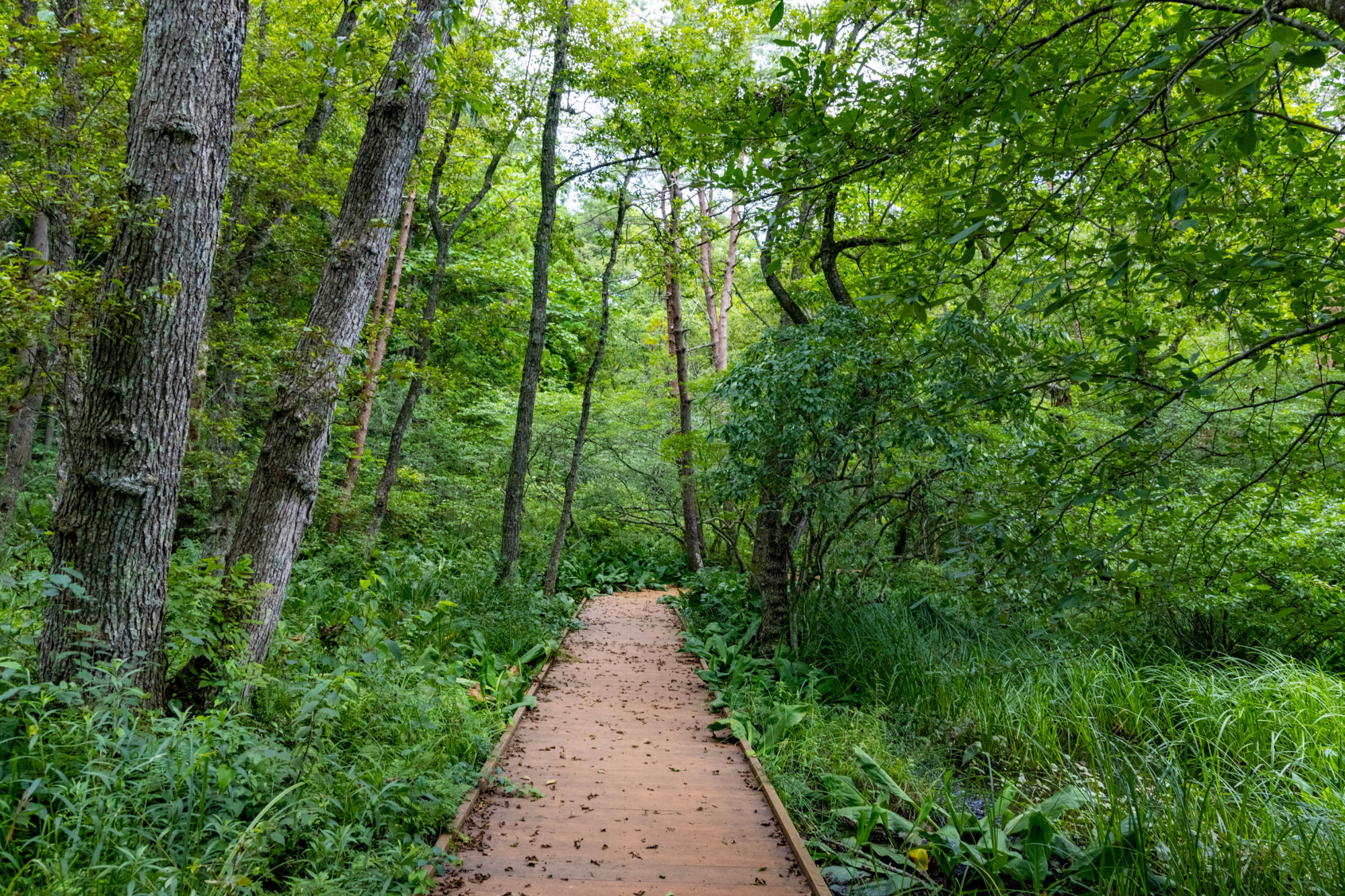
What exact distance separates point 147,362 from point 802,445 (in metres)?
5.18

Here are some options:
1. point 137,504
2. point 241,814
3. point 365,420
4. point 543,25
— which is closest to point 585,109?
point 543,25

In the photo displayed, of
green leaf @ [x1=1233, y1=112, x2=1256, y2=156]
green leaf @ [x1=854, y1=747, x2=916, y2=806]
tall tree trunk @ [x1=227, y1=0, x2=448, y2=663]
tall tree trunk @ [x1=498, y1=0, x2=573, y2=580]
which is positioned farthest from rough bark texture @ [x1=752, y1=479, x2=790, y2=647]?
green leaf @ [x1=1233, y1=112, x2=1256, y2=156]

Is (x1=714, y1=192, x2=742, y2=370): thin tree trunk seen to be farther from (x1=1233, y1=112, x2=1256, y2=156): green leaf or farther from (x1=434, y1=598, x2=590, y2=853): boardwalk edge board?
(x1=1233, y1=112, x2=1256, y2=156): green leaf

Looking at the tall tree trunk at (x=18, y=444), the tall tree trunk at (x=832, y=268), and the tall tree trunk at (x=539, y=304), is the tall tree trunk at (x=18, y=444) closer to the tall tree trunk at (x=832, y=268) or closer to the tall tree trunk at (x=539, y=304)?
the tall tree trunk at (x=539, y=304)

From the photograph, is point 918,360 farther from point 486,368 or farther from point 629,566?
point 486,368

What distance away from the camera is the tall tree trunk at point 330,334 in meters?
4.37

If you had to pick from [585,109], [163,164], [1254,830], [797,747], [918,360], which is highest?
[585,109]

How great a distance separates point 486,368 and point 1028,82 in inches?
706

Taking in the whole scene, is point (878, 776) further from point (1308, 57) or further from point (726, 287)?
point (726, 287)

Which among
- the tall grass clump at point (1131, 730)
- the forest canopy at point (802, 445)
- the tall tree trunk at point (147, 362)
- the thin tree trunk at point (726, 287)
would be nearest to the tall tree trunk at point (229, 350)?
Answer: the forest canopy at point (802, 445)

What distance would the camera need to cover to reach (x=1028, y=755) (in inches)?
207

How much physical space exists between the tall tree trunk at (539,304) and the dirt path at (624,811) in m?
3.14

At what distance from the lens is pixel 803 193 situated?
138 inches

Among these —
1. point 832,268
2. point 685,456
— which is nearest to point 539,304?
point 832,268
